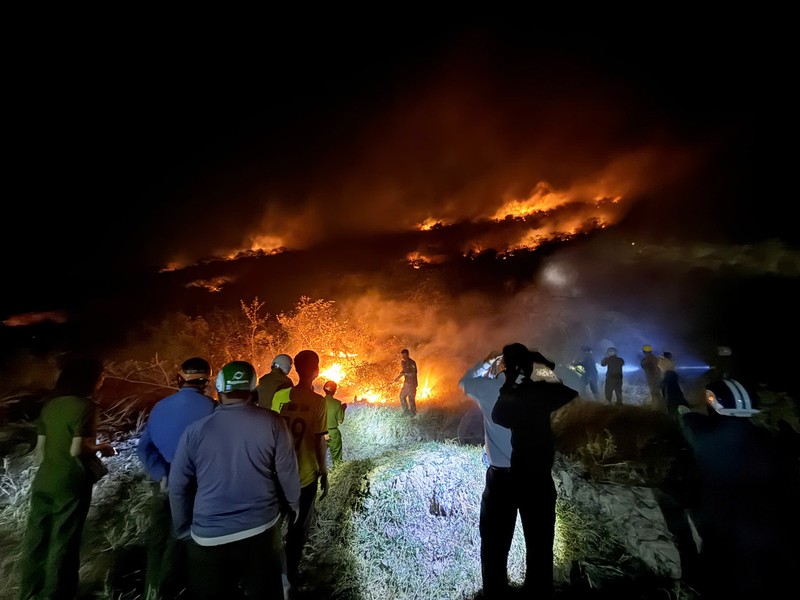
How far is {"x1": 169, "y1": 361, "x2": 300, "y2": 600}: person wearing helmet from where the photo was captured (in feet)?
8.90

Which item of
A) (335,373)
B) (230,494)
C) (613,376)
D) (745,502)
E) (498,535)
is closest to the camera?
(230,494)

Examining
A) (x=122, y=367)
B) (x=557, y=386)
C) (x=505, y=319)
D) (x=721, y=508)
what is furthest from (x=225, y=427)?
(x=505, y=319)

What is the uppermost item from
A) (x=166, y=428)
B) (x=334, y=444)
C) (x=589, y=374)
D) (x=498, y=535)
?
(x=589, y=374)

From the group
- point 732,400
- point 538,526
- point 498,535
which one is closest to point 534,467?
point 538,526

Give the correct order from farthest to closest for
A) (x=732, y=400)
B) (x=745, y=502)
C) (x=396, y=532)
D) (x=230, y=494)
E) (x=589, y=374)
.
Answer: (x=589, y=374) → (x=396, y=532) → (x=732, y=400) → (x=745, y=502) → (x=230, y=494)

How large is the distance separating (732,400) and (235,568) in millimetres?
Result: 3828

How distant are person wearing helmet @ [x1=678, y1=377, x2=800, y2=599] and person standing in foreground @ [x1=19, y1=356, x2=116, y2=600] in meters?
5.27

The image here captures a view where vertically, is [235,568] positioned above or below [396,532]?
above

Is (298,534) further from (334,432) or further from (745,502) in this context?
(745,502)

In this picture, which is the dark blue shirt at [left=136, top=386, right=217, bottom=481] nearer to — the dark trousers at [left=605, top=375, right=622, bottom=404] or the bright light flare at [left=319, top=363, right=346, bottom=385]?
the bright light flare at [left=319, top=363, right=346, bottom=385]

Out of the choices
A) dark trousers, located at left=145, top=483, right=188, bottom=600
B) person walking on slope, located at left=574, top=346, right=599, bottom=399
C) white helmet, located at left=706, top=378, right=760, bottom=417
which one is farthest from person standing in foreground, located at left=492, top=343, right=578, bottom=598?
person walking on slope, located at left=574, top=346, right=599, bottom=399

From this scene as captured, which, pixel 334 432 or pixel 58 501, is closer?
pixel 58 501

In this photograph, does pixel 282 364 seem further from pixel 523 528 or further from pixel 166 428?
pixel 523 528

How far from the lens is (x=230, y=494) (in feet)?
8.98
